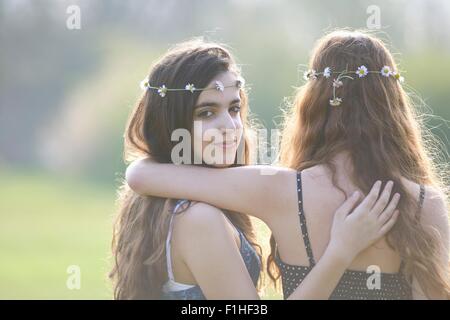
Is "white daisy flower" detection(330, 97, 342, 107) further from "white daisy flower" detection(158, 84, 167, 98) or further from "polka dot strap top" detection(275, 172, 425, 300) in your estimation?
"white daisy flower" detection(158, 84, 167, 98)

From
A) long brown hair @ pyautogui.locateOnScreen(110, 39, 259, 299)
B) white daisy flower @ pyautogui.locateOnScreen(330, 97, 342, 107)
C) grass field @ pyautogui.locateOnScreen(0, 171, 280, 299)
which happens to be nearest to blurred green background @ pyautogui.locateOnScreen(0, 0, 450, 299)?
grass field @ pyautogui.locateOnScreen(0, 171, 280, 299)

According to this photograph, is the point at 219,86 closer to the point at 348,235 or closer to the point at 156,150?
the point at 156,150

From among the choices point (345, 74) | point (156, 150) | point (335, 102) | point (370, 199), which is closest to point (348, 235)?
point (370, 199)

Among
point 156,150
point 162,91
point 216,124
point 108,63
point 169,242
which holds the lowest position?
point 169,242

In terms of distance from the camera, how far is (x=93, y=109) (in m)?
21.3

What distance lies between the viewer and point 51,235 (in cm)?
1451

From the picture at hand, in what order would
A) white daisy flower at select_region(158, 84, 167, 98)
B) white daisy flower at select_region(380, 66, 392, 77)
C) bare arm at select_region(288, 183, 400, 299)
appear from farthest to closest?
1. white daisy flower at select_region(158, 84, 167, 98)
2. white daisy flower at select_region(380, 66, 392, 77)
3. bare arm at select_region(288, 183, 400, 299)

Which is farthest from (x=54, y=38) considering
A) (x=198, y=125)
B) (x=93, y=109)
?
(x=198, y=125)

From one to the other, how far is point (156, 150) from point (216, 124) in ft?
0.92

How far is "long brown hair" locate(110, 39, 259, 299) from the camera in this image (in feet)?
8.72

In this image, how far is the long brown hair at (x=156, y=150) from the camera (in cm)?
266

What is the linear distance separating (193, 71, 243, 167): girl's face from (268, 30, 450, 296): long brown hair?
255 mm

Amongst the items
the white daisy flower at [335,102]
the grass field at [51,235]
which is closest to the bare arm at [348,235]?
the white daisy flower at [335,102]
